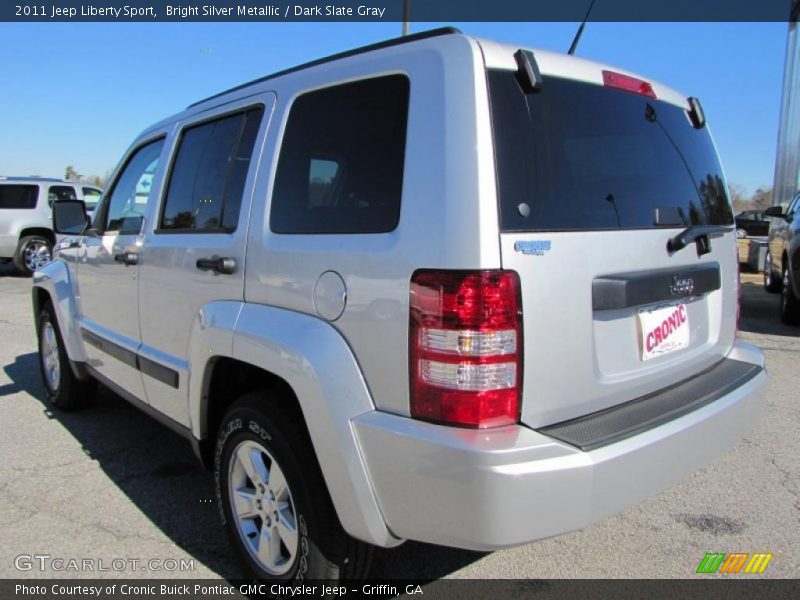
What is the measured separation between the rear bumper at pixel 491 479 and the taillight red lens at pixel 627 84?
4.17 ft

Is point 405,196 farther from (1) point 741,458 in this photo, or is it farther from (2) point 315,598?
(1) point 741,458

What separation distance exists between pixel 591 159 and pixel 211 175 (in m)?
1.70

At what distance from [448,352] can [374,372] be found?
Result: 26 centimetres

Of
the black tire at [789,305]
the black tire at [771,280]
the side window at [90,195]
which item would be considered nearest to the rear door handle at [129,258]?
the black tire at [789,305]

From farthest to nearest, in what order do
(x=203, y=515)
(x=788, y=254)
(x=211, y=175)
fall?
(x=788, y=254) < (x=203, y=515) < (x=211, y=175)

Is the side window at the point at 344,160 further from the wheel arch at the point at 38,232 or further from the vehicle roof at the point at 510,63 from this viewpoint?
the wheel arch at the point at 38,232

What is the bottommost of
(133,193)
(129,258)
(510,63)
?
(129,258)

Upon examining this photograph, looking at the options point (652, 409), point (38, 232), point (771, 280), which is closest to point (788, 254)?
point (771, 280)

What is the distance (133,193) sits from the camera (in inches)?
144

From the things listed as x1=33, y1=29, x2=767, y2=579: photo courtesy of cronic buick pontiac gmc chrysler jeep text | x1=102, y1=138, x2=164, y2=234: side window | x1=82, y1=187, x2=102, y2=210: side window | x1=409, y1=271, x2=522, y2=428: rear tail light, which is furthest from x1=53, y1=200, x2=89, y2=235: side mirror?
x1=82, y1=187, x2=102, y2=210: side window

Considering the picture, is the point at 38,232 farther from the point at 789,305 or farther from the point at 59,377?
the point at 789,305

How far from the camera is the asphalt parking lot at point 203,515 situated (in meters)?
2.67

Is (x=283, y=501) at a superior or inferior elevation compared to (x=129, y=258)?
inferior

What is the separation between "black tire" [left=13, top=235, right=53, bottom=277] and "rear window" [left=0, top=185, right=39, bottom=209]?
0.73 metres
